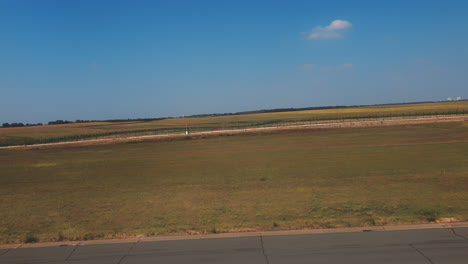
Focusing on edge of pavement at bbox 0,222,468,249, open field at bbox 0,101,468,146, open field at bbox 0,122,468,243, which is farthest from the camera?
open field at bbox 0,101,468,146

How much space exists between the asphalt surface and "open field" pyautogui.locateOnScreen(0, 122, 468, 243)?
1.25 meters

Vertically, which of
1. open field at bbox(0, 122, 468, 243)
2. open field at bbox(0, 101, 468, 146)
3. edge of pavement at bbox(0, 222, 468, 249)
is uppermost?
open field at bbox(0, 101, 468, 146)

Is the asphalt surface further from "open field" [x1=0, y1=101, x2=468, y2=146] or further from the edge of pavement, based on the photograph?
"open field" [x1=0, y1=101, x2=468, y2=146]

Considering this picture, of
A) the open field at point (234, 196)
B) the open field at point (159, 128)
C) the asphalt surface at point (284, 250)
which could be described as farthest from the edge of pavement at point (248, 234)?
the open field at point (159, 128)

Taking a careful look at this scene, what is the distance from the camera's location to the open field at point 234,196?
9781mm

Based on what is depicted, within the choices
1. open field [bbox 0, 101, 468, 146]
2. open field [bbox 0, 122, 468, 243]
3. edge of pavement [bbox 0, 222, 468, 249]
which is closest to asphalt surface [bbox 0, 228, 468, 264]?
edge of pavement [bbox 0, 222, 468, 249]

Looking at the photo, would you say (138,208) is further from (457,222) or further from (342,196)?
(457,222)

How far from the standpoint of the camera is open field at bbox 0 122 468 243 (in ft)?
32.1

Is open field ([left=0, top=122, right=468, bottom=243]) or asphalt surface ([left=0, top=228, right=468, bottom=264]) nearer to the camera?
asphalt surface ([left=0, top=228, right=468, bottom=264])

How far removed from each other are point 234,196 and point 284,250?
23.1 ft

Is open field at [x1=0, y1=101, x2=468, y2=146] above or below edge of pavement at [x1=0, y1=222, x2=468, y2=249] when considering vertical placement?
above

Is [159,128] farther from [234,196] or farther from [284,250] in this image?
[284,250]

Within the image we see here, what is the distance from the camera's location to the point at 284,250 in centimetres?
704

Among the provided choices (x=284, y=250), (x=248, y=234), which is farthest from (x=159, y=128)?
(x=284, y=250)
